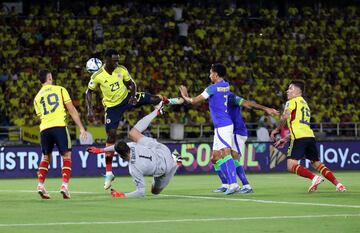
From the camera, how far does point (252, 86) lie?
39.3 m

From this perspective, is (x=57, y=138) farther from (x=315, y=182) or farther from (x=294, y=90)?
(x=315, y=182)

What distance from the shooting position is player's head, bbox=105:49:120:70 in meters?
18.9

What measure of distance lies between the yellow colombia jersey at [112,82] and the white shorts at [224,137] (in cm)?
235

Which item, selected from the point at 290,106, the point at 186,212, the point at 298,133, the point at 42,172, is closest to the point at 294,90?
the point at 290,106

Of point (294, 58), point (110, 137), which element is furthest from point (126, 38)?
point (110, 137)

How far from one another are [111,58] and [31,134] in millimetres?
13736

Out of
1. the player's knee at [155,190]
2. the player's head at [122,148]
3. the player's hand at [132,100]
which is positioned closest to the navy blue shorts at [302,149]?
the player's knee at [155,190]

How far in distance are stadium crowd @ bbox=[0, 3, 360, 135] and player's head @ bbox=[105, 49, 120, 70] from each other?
14.6m

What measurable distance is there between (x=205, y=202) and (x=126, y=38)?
24.3 m

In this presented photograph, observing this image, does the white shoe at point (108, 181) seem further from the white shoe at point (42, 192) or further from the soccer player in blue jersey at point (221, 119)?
the soccer player in blue jersey at point (221, 119)

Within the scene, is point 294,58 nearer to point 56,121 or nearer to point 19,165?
point 19,165

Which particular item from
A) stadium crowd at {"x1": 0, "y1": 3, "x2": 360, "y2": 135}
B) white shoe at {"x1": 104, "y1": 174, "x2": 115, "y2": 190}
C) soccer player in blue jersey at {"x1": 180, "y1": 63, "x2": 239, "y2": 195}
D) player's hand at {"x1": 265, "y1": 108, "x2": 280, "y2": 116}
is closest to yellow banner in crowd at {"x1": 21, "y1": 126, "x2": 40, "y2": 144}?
stadium crowd at {"x1": 0, "y1": 3, "x2": 360, "y2": 135}

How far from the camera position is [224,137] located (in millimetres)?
18016

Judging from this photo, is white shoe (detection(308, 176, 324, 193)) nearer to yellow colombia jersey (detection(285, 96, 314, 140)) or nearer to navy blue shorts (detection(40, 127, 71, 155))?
yellow colombia jersey (detection(285, 96, 314, 140))
